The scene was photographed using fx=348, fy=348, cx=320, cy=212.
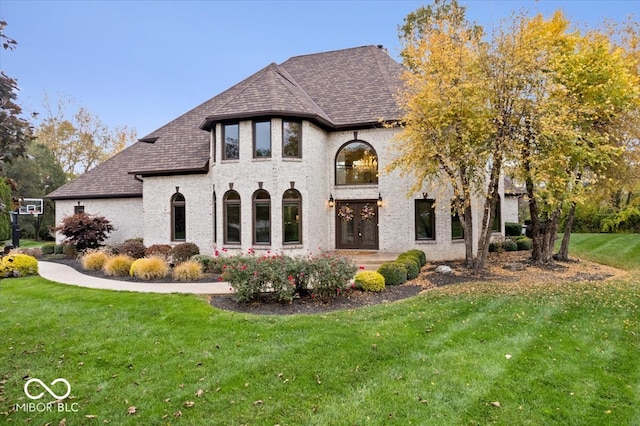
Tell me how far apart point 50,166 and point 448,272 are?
125 ft

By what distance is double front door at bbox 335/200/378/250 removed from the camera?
50.3 ft

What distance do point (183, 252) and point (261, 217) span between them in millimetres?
3561

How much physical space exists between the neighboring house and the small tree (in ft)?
5.21

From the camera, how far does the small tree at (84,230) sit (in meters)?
16.4

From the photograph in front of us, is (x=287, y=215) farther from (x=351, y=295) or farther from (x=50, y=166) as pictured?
(x=50, y=166)

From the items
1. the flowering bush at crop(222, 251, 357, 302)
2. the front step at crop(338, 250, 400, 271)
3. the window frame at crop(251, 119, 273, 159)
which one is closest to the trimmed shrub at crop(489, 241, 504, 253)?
the front step at crop(338, 250, 400, 271)

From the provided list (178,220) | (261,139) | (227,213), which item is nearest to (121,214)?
(178,220)

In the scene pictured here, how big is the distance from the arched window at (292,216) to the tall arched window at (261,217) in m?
0.61

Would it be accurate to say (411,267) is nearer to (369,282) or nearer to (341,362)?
(369,282)

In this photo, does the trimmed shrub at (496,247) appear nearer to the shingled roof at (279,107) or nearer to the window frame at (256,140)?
the shingled roof at (279,107)

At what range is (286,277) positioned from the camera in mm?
8305

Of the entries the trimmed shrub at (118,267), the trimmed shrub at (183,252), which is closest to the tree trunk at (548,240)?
the trimmed shrub at (183,252)

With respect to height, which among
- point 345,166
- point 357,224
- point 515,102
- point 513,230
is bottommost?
point 513,230

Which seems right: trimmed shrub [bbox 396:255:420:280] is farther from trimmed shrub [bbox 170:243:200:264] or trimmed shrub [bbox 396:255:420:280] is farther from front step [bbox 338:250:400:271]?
trimmed shrub [bbox 170:243:200:264]
